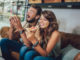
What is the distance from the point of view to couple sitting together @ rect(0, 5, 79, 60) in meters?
1.62

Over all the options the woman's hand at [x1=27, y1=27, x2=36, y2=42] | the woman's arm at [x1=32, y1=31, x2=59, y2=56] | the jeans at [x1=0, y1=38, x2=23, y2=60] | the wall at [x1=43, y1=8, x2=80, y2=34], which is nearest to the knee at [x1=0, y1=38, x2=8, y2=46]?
the jeans at [x1=0, y1=38, x2=23, y2=60]

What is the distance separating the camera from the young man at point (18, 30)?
1775mm

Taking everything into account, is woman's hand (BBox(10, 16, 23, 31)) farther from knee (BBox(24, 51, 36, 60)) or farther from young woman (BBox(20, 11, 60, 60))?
knee (BBox(24, 51, 36, 60))

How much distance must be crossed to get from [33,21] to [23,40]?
27 cm

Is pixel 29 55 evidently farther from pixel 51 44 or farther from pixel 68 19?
pixel 68 19

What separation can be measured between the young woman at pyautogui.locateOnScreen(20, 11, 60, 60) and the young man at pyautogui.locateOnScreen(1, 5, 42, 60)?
0.30ft

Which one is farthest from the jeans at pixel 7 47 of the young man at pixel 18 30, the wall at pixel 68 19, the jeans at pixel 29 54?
the wall at pixel 68 19

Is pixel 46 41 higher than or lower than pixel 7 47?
higher

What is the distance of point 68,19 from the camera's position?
5.34 ft

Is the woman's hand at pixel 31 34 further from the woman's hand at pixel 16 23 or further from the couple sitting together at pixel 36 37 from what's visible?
the woman's hand at pixel 16 23

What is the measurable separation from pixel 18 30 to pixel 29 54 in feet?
Result: 1.13

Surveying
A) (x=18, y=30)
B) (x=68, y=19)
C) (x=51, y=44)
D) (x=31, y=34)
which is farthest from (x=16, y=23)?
(x=68, y=19)

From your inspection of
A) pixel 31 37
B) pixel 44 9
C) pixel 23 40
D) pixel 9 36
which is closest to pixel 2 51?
pixel 9 36

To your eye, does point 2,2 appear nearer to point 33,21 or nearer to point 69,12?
point 33,21
